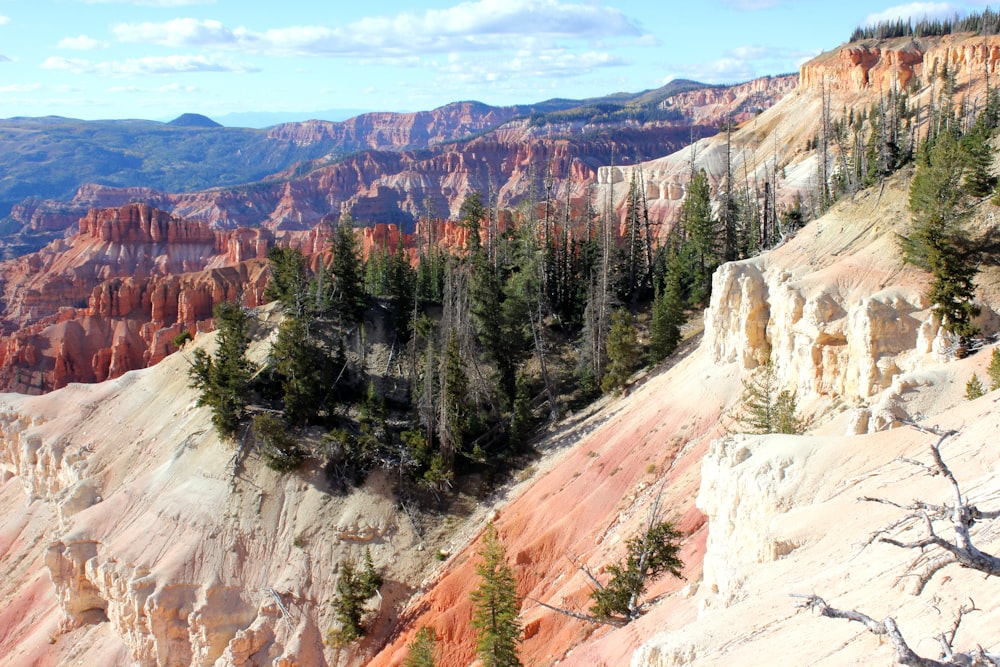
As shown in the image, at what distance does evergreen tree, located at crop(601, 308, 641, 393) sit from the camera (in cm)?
4375

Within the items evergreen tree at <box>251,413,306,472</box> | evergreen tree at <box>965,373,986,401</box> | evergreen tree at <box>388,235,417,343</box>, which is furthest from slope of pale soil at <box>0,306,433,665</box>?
evergreen tree at <box>965,373,986,401</box>

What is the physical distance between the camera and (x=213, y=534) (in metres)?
39.5

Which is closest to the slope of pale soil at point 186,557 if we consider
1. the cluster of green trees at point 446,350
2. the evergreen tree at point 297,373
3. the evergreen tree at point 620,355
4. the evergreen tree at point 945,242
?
the cluster of green trees at point 446,350

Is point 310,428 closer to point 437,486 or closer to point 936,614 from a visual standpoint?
point 437,486

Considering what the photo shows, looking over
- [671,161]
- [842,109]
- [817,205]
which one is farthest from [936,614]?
[671,161]

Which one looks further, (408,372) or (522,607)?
(408,372)

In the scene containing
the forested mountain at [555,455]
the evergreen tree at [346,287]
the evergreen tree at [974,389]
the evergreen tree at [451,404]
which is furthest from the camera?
the evergreen tree at [346,287]

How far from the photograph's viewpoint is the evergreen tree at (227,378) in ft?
140

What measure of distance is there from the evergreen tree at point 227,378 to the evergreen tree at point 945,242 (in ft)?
109

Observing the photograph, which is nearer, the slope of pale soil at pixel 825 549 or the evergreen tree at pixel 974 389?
the slope of pale soil at pixel 825 549

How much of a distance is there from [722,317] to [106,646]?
3352cm

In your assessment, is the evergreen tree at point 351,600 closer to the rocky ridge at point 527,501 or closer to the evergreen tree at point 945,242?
the rocky ridge at point 527,501

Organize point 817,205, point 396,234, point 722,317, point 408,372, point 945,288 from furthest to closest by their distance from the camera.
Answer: point 396,234 < point 817,205 < point 408,372 < point 722,317 < point 945,288

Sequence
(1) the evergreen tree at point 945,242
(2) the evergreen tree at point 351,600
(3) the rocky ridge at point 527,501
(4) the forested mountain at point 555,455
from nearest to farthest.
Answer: (4) the forested mountain at point 555,455
(3) the rocky ridge at point 527,501
(1) the evergreen tree at point 945,242
(2) the evergreen tree at point 351,600
